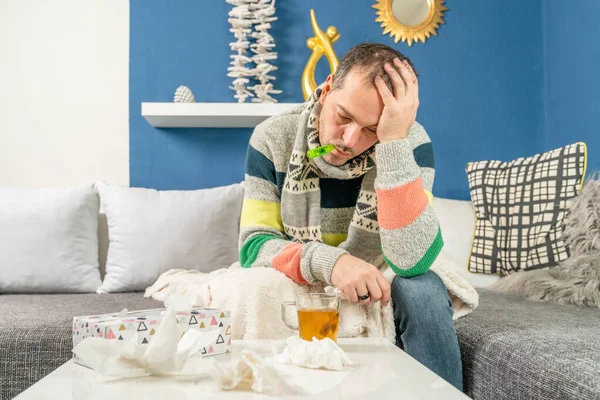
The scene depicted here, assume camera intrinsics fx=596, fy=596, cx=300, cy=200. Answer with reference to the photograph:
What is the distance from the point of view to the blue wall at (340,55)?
267cm

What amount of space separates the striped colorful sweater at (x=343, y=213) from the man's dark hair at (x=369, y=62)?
0.47ft

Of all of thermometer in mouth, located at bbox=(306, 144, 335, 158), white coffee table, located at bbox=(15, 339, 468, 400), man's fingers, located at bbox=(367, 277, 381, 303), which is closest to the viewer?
white coffee table, located at bbox=(15, 339, 468, 400)

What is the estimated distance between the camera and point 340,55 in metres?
2.73

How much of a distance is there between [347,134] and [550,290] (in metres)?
0.91

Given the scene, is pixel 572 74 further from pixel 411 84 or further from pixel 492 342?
pixel 492 342

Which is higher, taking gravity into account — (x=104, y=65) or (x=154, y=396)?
(x=104, y=65)

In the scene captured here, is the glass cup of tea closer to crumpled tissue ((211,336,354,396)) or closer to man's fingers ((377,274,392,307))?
crumpled tissue ((211,336,354,396))

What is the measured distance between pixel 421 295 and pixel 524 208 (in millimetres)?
1078

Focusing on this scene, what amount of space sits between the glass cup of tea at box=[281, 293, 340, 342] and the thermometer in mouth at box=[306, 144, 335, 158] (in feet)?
1.41

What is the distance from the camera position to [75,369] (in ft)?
2.60

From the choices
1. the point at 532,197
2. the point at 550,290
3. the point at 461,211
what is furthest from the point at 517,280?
the point at 461,211

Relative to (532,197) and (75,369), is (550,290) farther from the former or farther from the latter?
(75,369)

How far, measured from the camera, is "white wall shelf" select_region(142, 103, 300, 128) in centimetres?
247

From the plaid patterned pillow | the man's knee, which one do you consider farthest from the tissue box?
the plaid patterned pillow
